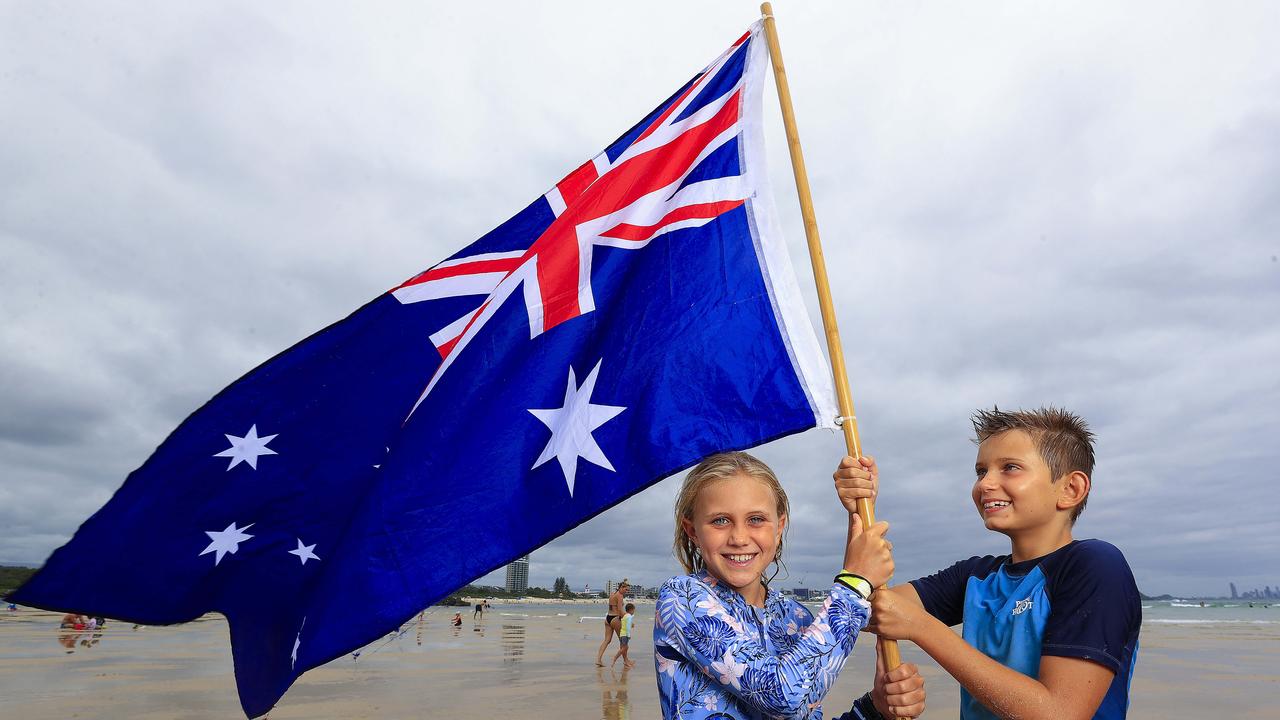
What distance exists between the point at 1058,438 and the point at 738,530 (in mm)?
1096

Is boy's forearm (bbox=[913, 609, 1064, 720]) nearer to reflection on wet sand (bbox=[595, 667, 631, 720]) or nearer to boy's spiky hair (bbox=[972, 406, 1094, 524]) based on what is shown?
boy's spiky hair (bbox=[972, 406, 1094, 524])

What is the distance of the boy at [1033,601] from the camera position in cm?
213

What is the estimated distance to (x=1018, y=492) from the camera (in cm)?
251

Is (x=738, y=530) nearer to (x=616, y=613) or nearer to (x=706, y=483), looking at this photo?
(x=706, y=483)

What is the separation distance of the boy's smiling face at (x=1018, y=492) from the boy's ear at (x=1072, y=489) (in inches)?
0.8

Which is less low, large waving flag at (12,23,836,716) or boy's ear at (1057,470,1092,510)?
large waving flag at (12,23,836,716)

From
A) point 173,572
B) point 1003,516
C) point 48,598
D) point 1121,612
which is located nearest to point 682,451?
point 1003,516

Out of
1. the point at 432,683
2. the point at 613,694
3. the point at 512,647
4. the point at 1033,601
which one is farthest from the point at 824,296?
the point at 512,647

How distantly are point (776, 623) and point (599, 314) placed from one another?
5.64 ft

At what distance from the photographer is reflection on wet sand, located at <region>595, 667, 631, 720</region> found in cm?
1175

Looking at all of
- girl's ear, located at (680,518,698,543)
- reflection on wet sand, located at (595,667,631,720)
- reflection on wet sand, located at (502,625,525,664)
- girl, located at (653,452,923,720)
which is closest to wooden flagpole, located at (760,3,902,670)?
girl, located at (653,452,923,720)

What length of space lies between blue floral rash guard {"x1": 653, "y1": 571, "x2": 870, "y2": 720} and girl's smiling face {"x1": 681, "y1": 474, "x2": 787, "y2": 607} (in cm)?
7

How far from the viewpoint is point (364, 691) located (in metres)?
14.3

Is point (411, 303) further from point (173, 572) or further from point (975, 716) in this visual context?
point (975, 716)
